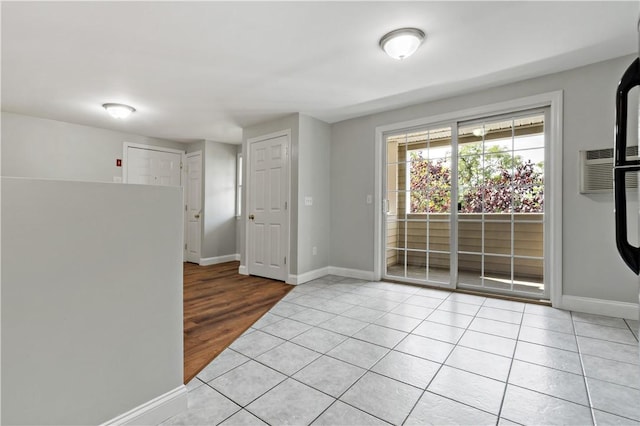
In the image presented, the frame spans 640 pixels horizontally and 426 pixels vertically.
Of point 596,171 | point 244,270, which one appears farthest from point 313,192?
point 596,171

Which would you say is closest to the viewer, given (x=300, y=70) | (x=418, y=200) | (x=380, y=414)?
(x=380, y=414)

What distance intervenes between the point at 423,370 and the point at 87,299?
1.85m

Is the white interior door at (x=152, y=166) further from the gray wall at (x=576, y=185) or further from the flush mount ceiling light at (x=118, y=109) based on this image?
the gray wall at (x=576, y=185)

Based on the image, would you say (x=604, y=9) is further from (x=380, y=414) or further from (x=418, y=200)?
(x=380, y=414)

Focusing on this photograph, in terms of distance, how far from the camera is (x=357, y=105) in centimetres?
397

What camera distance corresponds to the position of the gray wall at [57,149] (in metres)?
4.19

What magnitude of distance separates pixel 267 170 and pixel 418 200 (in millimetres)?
2285

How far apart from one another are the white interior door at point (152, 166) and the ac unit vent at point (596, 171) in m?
6.09

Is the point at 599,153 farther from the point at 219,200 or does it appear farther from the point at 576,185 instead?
the point at 219,200

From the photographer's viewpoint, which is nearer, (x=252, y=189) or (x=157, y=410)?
(x=157, y=410)

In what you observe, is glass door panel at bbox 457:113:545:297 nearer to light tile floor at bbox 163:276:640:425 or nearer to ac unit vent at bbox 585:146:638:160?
ac unit vent at bbox 585:146:638:160

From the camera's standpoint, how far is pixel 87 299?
118 cm

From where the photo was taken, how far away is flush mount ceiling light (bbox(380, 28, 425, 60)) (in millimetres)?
2273

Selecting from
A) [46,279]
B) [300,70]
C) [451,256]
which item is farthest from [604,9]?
[46,279]
